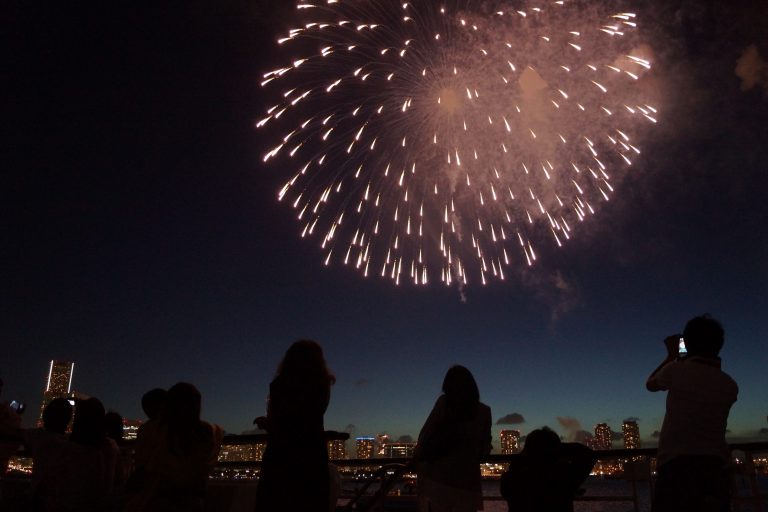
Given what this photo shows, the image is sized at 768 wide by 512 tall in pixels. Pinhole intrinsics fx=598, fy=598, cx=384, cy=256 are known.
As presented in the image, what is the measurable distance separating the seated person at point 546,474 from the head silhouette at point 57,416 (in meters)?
3.48

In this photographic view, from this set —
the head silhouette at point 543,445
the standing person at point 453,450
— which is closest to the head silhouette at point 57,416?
the standing person at point 453,450

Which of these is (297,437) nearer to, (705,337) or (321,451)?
(321,451)

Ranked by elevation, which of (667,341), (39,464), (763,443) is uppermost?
(667,341)

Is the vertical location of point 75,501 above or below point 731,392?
below

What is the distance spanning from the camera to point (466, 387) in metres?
4.70

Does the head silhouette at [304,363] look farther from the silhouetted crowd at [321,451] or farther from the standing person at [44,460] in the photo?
the standing person at [44,460]

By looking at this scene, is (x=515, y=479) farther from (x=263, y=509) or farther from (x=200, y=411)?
(x=200, y=411)

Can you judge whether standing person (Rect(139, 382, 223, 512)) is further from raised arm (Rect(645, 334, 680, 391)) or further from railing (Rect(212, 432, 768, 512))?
raised arm (Rect(645, 334, 680, 391))

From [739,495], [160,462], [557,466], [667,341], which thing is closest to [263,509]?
[160,462]

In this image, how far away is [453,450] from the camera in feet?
15.3

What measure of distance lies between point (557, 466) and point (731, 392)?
4.02ft

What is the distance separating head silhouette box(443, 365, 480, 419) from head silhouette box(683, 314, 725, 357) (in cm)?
160

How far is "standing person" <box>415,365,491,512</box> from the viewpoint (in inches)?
180

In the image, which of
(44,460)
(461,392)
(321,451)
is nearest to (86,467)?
(44,460)
